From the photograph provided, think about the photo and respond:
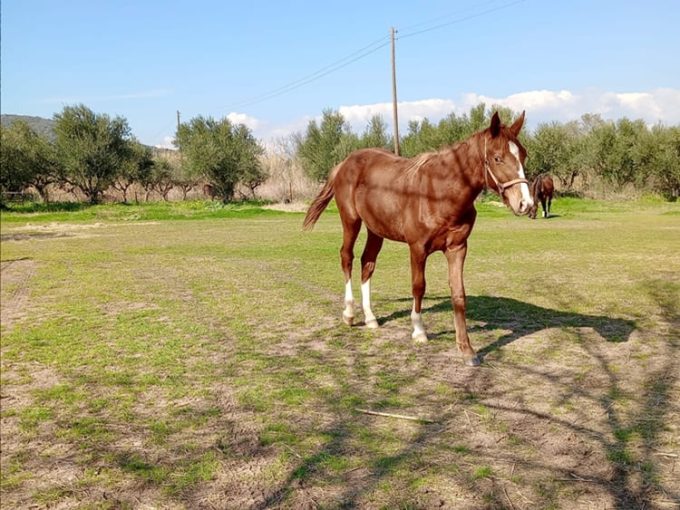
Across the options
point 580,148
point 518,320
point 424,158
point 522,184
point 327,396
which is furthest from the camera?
point 580,148

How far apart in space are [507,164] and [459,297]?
1456 mm

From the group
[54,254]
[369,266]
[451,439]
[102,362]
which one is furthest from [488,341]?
[54,254]

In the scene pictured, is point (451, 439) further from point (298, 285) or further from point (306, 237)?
point (306, 237)

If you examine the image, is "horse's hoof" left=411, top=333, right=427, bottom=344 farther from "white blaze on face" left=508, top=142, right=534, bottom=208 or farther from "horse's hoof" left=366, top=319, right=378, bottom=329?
"white blaze on face" left=508, top=142, right=534, bottom=208

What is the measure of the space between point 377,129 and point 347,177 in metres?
49.0

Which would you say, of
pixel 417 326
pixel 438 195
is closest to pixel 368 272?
pixel 417 326

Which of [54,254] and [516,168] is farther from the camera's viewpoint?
[54,254]

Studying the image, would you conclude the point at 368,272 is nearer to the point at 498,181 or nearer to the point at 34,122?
the point at 498,181

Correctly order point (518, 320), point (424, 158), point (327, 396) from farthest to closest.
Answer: point (518, 320) → point (424, 158) → point (327, 396)

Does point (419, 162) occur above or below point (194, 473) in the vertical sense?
above

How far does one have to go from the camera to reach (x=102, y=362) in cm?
558

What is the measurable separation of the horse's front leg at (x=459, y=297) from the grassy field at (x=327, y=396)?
234 mm

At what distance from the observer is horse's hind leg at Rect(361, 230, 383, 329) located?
716 centimetres

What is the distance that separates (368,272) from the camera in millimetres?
7371
